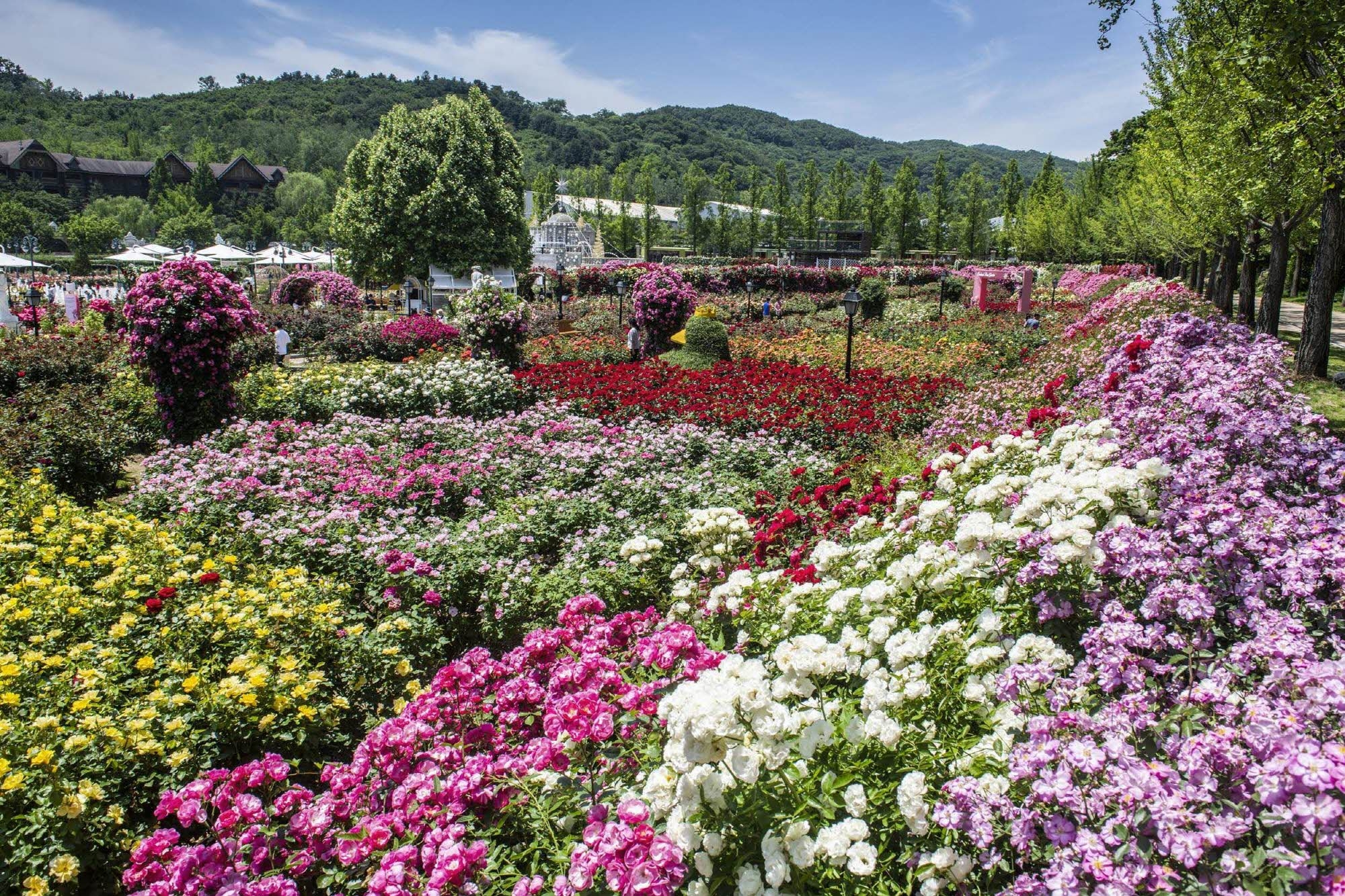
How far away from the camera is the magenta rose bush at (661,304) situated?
15.1 meters

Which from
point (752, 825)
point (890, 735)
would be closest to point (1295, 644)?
point (890, 735)

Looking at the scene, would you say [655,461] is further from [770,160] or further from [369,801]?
[770,160]

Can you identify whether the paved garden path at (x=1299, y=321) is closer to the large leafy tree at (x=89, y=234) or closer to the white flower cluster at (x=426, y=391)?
the white flower cluster at (x=426, y=391)

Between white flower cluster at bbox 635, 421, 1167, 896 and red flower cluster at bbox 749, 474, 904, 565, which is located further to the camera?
red flower cluster at bbox 749, 474, 904, 565

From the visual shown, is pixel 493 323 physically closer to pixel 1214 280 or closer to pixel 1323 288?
pixel 1323 288

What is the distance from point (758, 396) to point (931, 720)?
7820 mm

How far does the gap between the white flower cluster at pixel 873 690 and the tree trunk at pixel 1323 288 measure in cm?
917

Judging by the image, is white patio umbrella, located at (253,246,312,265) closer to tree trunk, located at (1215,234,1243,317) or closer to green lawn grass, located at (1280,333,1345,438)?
tree trunk, located at (1215,234,1243,317)

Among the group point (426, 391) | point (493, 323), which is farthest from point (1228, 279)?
point (426, 391)

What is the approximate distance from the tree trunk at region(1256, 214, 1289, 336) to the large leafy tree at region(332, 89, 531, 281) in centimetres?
2397

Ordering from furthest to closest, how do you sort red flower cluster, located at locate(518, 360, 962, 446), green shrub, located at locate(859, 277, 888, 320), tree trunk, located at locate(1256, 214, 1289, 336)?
green shrub, located at locate(859, 277, 888, 320) → tree trunk, located at locate(1256, 214, 1289, 336) → red flower cluster, located at locate(518, 360, 962, 446)

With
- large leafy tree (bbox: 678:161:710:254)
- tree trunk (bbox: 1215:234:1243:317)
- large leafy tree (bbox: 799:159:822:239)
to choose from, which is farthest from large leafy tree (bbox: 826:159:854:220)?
tree trunk (bbox: 1215:234:1243:317)

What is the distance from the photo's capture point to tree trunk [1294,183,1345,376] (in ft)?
30.7

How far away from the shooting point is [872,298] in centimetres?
2162
